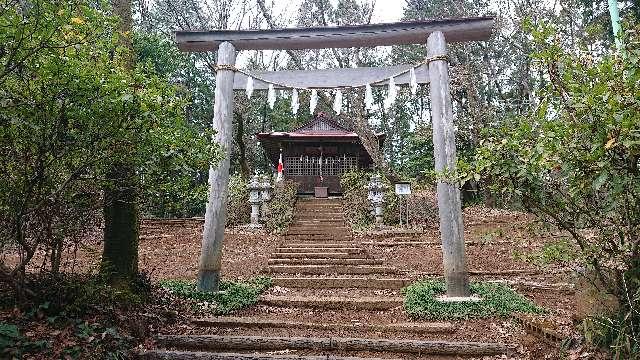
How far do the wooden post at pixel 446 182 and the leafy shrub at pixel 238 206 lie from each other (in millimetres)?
10266

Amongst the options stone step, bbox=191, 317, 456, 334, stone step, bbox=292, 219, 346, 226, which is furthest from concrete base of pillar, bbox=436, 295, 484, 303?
stone step, bbox=292, 219, 346, 226

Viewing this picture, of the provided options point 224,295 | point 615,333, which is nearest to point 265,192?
point 224,295

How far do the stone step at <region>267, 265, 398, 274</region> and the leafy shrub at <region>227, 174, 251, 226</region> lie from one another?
250 inches

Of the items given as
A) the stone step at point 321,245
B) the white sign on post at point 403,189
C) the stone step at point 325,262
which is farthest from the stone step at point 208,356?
the white sign on post at point 403,189

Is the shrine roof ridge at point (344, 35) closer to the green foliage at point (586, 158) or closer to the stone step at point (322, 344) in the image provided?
the green foliage at point (586, 158)

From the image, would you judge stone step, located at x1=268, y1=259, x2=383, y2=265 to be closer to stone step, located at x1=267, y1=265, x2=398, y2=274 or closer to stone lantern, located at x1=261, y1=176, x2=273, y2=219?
stone step, located at x1=267, y1=265, x2=398, y2=274

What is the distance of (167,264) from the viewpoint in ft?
34.8

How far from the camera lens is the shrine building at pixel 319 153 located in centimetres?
2222

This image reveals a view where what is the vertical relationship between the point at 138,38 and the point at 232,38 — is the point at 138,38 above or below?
above

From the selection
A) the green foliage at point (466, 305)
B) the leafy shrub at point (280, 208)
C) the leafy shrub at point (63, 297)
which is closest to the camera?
the leafy shrub at point (63, 297)

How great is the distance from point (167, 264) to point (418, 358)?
771cm

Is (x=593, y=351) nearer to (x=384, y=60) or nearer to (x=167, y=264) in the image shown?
(x=167, y=264)

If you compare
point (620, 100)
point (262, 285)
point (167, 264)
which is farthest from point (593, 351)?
point (167, 264)

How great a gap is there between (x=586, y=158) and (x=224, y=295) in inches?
211
